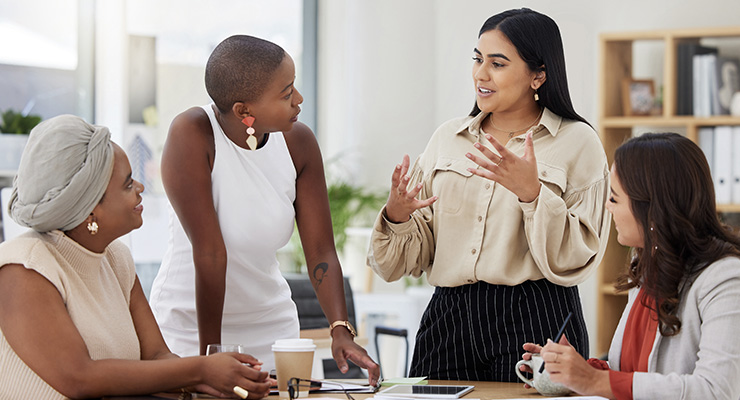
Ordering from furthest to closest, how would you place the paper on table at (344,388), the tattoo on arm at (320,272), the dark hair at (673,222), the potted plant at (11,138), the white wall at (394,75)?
1. the white wall at (394,75)
2. the potted plant at (11,138)
3. the tattoo on arm at (320,272)
4. the paper on table at (344,388)
5. the dark hair at (673,222)

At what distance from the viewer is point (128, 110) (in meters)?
5.05

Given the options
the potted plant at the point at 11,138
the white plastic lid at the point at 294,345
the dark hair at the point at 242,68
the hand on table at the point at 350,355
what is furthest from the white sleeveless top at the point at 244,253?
the potted plant at the point at 11,138

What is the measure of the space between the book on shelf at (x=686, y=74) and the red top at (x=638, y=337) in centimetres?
298

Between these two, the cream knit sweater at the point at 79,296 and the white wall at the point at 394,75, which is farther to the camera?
the white wall at the point at 394,75

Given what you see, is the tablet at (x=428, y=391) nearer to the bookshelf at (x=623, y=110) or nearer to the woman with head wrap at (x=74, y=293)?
the woman with head wrap at (x=74, y=293)

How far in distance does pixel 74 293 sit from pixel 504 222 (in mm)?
994

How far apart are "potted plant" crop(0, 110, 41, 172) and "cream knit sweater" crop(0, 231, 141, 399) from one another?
2968mm

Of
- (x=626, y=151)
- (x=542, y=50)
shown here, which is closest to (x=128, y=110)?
(x=542, y=50)

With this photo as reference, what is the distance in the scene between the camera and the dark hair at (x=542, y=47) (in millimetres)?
2084

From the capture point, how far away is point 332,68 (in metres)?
5.78

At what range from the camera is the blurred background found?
15.8ft

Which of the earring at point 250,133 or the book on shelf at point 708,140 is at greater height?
the book on shelf at point 708,140

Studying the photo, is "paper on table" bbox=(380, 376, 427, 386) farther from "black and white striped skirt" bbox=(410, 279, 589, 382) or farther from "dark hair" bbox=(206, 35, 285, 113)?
"dark hair" bbox=(206, 35, 285, 113)

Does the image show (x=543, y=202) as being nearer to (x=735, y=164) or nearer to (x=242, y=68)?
(x=242, y=68)
